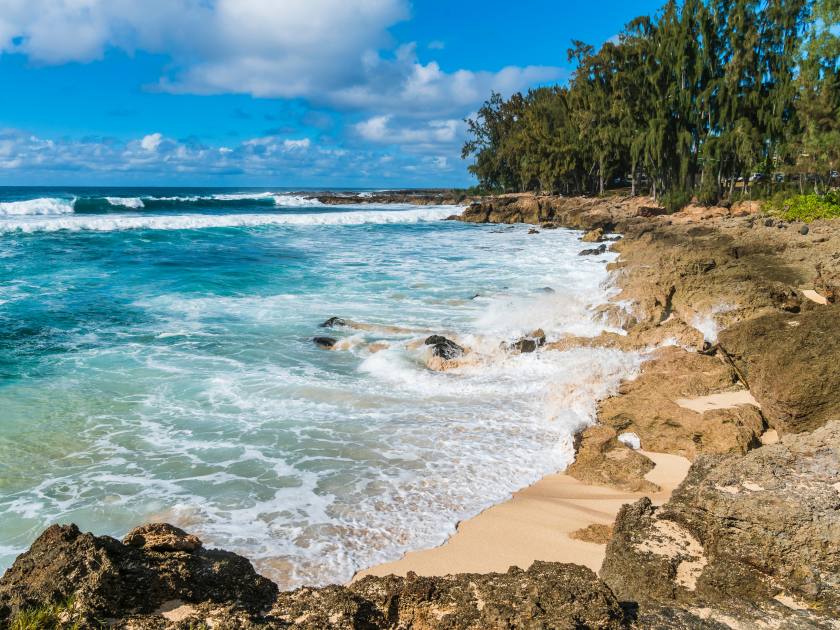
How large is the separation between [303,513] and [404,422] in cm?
225

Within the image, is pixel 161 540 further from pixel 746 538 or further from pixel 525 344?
pixel 525 344

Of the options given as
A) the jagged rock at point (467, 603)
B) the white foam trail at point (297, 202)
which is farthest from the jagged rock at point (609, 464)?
the white foam trail at point (297, 202)

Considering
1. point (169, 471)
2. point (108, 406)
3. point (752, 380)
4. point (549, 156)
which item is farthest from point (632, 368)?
point (549, 156)

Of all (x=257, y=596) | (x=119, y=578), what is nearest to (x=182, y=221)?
(x=119, y=578)

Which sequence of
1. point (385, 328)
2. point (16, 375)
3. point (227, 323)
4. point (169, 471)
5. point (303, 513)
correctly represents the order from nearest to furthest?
point (303, 513)
point (169, 471)
point (16, 375)
point (385, 328)
point (227, 323)

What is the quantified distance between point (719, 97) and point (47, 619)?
140 feet

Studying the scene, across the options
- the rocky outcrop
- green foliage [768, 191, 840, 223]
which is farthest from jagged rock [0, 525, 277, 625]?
green foliage [768, 191, 840, 223]

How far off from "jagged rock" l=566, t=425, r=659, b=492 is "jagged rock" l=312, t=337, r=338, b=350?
19.2 feet

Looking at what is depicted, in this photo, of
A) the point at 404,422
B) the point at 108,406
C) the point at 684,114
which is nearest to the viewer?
the point at 404,422

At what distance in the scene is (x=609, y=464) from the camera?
226 inches

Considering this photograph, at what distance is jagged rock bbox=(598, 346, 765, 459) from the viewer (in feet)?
19.1

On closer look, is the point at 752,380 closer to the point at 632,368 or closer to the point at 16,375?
the point at 632,368

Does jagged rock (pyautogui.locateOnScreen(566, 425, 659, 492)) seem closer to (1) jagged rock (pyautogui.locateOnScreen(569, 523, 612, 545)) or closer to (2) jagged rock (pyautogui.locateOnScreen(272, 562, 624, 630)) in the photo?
(1) jagged rock (pyautogui.locateOnScreen(569, 523, 612, 545))

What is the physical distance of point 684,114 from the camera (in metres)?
38.6
